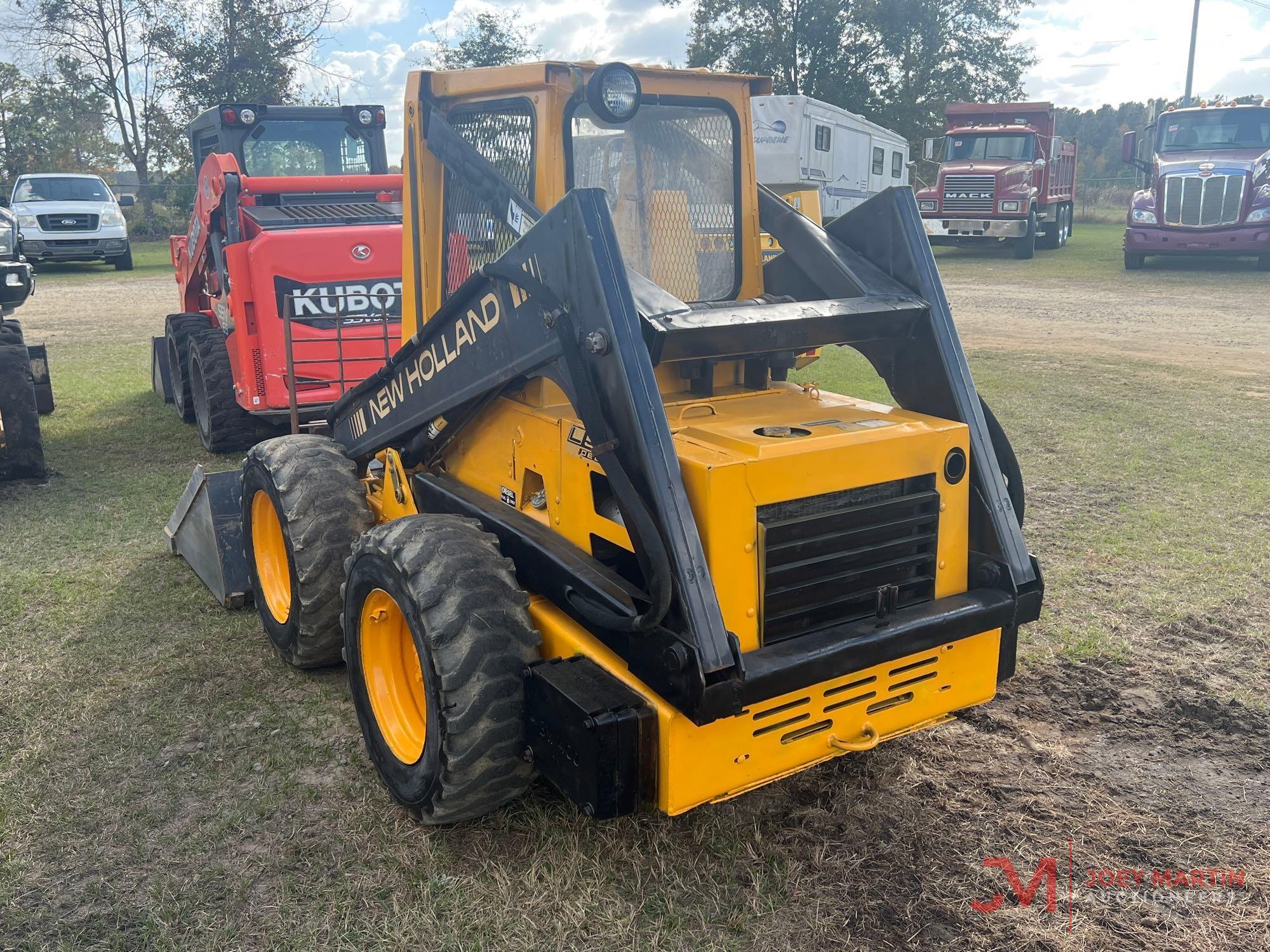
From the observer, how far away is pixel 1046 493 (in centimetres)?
673

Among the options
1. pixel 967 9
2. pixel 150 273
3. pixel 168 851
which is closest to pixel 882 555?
pixel 168 851

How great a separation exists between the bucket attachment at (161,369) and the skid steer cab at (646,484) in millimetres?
6291

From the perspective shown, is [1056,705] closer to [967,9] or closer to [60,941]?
[60,941]

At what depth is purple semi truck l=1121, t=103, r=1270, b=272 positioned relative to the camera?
1842 centimetres

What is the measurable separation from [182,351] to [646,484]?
7.13 m

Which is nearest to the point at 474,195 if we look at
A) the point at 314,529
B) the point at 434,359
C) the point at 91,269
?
the point at 434,359

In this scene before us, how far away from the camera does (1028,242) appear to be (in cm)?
2295

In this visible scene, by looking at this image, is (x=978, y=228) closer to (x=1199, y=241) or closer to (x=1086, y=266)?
(x=1086, y=266)

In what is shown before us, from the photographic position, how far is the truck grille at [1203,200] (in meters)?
18.4

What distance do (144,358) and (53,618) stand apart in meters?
8.22

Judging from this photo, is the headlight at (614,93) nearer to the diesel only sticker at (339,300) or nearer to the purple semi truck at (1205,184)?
the diesel only sticker at (339,300)

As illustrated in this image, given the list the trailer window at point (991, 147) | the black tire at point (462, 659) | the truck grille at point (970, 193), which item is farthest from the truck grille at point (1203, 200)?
the black tire at point (462, 659)

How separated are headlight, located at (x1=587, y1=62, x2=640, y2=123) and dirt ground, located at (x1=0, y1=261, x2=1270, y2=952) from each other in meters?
2.14

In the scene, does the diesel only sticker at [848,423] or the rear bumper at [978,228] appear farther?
the rear bumper at [978,228]
